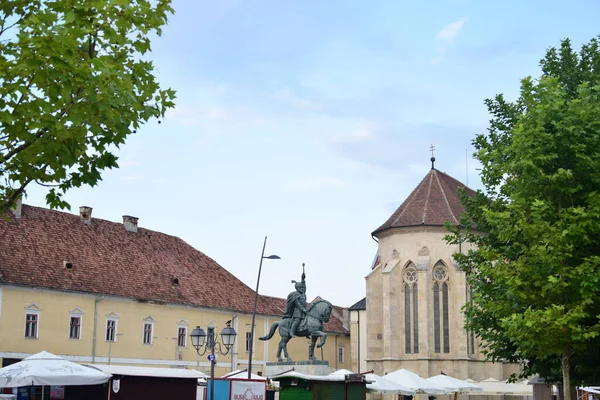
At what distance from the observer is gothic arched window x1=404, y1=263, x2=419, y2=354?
169 ft

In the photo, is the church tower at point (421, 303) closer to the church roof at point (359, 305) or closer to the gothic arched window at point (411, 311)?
the gothic arched window at point (411, 311)

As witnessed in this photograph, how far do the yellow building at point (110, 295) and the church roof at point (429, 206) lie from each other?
10908mm

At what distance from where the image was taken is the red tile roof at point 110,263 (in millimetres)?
40031

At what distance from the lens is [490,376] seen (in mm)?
51438

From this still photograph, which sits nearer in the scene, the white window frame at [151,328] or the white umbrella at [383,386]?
the white umbrella at [383,386]

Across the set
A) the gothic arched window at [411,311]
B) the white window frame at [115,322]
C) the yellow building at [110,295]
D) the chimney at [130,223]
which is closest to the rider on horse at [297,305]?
the yellow building at [110,295]

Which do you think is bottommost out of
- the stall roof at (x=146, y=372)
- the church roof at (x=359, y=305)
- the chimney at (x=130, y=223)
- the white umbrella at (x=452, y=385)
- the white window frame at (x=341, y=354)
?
the white umbrella at (x=452, y=385)

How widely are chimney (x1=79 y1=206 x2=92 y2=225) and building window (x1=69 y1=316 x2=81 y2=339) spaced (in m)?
6.78

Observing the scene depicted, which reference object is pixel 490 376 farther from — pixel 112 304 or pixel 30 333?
pixel 30 333

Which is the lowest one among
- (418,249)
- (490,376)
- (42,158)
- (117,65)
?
(490,376)

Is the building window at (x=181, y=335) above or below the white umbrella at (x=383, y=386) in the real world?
above

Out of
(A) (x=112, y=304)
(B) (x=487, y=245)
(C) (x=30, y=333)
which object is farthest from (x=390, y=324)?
(B) (x=487, y=245)

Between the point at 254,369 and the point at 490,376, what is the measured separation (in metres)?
14.7

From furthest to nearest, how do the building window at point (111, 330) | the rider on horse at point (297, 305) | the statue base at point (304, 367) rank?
the building window at point (111, 330) < the rider on horse at point (297, 305) < the statue base at point (304, 367)
